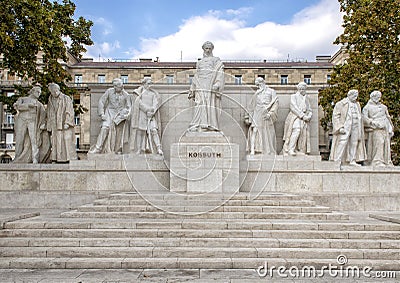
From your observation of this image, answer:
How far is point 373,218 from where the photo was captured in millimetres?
10484

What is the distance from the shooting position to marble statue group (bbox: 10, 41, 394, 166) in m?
14.5

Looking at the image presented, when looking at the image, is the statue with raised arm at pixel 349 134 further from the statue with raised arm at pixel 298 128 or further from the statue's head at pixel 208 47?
the statue's head at pixel 208 47

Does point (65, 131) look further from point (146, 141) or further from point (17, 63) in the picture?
point (17, 63)

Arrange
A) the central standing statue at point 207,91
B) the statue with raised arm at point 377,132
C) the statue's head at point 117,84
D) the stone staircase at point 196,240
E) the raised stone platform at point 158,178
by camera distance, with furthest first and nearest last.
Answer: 1. the statue's head at point 117,84
2. the statue with raised arm at point 377,132
3. the central standing statue at point 207,91
4. the raised stone platform at point 158,178
5. the stone staircase at point 196,240

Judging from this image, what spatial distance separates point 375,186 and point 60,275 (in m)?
11.1

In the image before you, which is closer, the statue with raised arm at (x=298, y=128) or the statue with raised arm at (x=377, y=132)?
the statue with raised arm at (x=377, y=132)

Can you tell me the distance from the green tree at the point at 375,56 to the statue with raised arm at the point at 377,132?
6.86m

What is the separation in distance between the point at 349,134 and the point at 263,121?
3.04 metres

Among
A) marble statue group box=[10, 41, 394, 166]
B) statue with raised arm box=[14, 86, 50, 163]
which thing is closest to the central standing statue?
marble statue group box=[10, 41, 394, 166]

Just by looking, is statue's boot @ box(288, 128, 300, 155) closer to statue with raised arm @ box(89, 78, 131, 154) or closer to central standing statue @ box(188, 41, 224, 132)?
central standing statue @ box(188, 41, 224, 132)

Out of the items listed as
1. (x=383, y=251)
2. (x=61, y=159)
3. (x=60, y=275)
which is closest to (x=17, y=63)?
(x=61, y=159)

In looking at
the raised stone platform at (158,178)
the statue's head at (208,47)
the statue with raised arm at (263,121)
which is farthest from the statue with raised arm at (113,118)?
the statue with raised arm at (263,121)

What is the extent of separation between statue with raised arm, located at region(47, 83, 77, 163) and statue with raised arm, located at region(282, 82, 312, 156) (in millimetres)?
7760

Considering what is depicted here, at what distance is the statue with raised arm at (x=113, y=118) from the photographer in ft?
49.1
